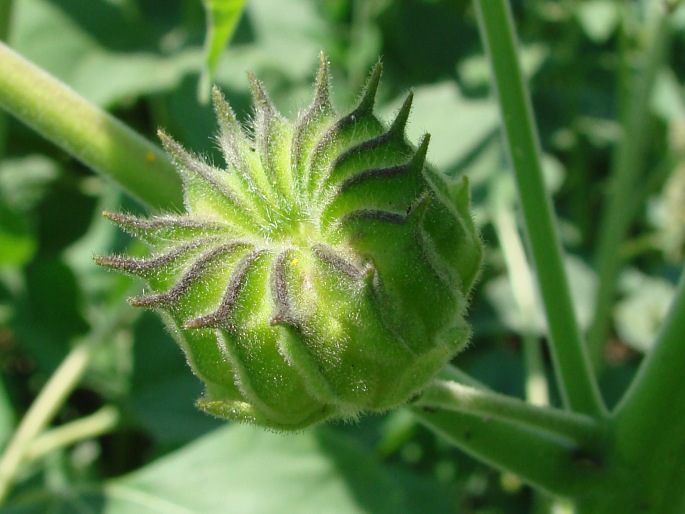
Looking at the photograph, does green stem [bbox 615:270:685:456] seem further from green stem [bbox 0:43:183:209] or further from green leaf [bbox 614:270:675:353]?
green leaf [bbox 614:270:675:353]

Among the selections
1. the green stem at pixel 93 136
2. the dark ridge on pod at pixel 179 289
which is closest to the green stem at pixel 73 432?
the green stem at pixel 93 136

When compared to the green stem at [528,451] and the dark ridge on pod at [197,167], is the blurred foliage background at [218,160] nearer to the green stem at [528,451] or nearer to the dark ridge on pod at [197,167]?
the green stem at [528,451]

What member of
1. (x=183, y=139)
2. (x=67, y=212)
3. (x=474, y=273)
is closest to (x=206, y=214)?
(x=474, y=273)

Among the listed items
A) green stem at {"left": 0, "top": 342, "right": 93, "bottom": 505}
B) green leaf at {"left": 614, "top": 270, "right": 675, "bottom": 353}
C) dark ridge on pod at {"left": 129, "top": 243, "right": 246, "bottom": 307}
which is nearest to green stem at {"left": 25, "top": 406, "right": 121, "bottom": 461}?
green stem at {"left": 0, "top": 342, "right": 93, "bottom": 505}

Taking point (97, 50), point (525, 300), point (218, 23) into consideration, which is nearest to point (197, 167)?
point (218, 23)

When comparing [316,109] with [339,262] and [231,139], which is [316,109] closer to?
[231,139]
